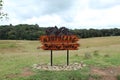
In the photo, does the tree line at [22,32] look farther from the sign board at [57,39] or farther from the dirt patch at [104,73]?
the dirt patch at [104,73]

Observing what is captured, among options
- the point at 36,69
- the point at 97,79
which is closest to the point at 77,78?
the point at 97,79

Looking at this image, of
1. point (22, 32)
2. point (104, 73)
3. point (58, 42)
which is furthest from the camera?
point (22, 32)

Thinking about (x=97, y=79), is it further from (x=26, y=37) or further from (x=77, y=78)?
(x=26, y=37)

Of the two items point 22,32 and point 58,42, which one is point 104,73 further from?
point 22,32

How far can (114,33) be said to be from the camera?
59.7m

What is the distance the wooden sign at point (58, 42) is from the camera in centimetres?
1822

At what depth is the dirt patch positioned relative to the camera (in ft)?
54.3

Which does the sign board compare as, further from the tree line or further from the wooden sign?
the tree line

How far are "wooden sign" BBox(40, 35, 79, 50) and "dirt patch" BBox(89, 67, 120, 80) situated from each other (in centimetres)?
159

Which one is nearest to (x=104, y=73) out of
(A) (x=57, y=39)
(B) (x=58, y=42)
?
(B) (x=58, y=42)

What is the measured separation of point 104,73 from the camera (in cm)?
1722

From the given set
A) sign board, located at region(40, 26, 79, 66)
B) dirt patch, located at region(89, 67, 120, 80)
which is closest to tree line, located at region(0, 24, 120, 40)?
sign board, located at region(40, 26, 79, 66)

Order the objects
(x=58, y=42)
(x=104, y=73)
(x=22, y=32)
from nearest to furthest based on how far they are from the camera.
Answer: (x=104, y=73)
(x=58, y=42)
(x=22, y=32)

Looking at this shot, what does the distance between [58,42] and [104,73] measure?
2585 millimetres
